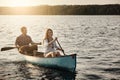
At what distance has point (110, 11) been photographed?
567 feet

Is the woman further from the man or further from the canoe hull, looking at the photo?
the man

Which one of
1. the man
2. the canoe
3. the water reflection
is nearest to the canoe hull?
the canoe

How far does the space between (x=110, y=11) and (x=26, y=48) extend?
157326mm

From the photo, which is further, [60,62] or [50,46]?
[50,46]

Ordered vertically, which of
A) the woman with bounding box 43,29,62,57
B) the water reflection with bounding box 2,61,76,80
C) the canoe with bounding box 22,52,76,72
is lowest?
the water reflection with bounding box 2,61,76,80

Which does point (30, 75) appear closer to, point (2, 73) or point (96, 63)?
point (2, 73)

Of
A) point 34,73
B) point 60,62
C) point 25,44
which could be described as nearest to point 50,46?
point 60,62

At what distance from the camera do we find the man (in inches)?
747

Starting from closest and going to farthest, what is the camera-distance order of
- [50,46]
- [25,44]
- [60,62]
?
[60,62] < [50,46] < [25,44]

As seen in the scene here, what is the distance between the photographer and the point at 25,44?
19.6m


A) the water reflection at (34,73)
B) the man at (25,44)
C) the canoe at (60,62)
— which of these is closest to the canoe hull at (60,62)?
the canoe at (60,62)

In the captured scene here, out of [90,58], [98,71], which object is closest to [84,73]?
[98,71]

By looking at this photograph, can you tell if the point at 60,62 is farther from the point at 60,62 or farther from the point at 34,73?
the point at 34,73

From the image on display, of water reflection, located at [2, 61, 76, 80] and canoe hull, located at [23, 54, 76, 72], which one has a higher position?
canoe hull, located at [23, 54, 76, 72]
